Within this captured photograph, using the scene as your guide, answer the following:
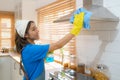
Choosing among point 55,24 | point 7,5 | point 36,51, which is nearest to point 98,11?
point 36,51

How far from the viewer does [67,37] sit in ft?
4.44

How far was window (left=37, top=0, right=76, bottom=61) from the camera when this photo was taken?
2.40 meters

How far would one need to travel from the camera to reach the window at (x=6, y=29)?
427 centimetres

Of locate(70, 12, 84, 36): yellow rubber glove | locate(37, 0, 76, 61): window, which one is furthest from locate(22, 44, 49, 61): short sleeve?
locate(37, 0, 76, 61): window

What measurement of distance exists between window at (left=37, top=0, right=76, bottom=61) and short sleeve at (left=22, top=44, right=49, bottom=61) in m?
0.90

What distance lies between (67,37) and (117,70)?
0.50m

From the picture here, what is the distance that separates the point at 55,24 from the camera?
9.46ft

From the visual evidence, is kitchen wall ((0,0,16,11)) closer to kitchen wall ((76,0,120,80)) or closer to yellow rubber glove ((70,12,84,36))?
kitchen wall ((76,0,120,80))

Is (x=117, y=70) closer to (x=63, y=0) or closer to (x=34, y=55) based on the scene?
(x=34, y=55)

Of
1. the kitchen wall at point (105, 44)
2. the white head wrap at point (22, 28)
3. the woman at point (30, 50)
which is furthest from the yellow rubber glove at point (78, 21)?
the white head wrap at point (22, 28)

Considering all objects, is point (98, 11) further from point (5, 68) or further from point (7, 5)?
point (7, 5)

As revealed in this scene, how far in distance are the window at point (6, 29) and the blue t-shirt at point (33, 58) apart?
298 cm

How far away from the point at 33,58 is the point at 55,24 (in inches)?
59.1

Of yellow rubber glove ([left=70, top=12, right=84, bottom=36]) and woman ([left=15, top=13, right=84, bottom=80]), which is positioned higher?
yellow rubber glove ([left=70, top=12, right=84, bottom=36])
